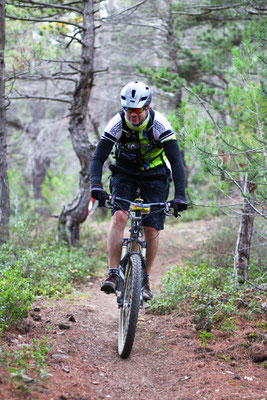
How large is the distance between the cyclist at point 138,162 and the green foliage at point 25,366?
1.17m

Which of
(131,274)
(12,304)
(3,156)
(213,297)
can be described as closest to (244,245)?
(213,297)

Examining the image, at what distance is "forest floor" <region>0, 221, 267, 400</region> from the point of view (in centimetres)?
341

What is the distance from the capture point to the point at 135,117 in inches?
177

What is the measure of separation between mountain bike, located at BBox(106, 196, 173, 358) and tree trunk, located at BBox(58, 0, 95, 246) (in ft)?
16.1

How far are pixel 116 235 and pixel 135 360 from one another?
1294 mm

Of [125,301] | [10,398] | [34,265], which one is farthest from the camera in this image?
[34,265]

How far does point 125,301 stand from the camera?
4.51 metres

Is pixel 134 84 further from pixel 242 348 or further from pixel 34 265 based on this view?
pixel 34 265

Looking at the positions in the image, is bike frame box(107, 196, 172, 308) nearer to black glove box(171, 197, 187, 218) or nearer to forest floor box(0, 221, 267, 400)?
black glove box(171, 197, 187, 218)

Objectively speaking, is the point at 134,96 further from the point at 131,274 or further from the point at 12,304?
the point at 12,304

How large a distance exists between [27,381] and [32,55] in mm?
7453

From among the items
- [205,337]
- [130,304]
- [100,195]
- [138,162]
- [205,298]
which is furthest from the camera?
[205,298]

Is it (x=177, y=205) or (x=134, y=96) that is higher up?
(x=134, y=96)

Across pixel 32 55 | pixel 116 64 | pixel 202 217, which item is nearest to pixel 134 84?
pixel 32 55
